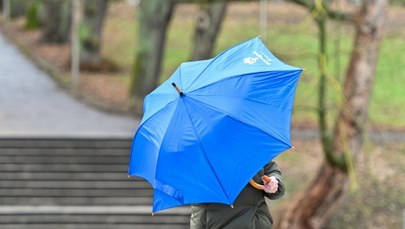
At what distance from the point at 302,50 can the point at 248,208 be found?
978 inches

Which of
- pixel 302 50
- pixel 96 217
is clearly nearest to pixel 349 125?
pixel 96 217

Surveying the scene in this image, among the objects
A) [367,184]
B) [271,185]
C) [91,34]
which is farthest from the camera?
[91,34]

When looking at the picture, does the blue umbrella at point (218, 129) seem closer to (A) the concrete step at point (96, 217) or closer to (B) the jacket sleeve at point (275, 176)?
(B) the jacket sleeve at point (275, 176)

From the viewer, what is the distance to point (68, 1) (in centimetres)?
3022

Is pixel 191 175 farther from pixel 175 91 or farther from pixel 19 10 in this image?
pixel 19 10

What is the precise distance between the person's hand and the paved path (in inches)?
486

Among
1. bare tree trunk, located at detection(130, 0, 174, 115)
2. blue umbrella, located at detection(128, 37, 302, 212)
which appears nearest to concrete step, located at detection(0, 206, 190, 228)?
bare tree trunk, located at detection(130, 0, 174, 115)

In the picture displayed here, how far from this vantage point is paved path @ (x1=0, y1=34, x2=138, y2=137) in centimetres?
1731

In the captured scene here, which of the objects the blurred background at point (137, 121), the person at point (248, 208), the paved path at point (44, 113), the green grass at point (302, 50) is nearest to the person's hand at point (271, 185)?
the person at point (248, 208)

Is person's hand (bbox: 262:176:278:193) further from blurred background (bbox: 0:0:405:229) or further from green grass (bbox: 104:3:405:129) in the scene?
green grass (bbox: 104:3:405:129)

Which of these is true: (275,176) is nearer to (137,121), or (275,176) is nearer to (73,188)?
(73,188)

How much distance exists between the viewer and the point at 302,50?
28.8 m

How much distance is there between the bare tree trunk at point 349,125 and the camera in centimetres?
1238

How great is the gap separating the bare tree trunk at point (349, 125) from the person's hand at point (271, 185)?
26.4 ft
